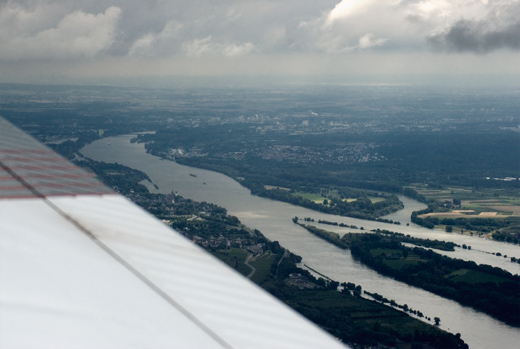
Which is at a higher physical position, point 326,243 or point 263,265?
point 263,265

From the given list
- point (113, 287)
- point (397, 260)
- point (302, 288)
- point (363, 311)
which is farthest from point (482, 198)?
point (113, 287)

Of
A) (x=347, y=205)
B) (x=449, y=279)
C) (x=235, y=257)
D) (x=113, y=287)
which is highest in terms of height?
(x=113, y=287)

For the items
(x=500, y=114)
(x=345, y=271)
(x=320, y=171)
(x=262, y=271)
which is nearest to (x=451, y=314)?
(x=345, y=271)

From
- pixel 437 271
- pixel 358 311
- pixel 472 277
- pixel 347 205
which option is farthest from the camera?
pixel 347 205

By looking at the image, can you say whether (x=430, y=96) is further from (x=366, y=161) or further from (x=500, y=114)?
(x=366, y=161)

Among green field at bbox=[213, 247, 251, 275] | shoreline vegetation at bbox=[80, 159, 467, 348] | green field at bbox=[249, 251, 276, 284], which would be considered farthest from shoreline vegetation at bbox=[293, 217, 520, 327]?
green field at bbox=[213, 247, 251, 275]

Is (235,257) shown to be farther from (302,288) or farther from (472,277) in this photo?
(472,277)

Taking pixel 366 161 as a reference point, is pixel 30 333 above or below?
above
